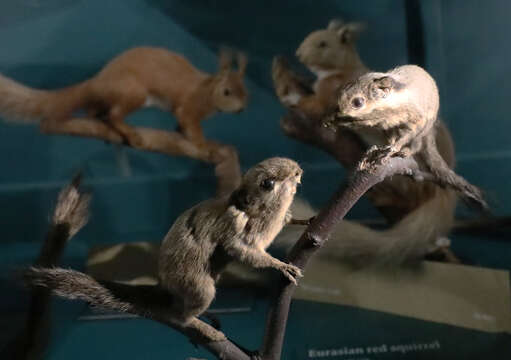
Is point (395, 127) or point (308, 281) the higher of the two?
point (395, 127)

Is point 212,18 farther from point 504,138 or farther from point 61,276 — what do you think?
point 61,276

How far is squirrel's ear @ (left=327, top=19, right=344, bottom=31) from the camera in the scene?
1.61 meters

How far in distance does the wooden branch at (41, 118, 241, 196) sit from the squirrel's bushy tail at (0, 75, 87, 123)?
0.04 metres

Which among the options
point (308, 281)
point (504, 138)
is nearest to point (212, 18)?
point (308, 281)

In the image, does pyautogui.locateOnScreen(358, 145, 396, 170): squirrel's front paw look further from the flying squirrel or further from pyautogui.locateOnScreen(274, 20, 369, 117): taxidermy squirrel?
pyautogui.locateOnScreen(274, 20, 369, 117): taxidermy squirrel

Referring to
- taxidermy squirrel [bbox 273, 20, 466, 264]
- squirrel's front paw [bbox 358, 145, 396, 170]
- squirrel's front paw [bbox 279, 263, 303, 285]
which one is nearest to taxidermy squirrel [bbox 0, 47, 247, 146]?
taxidermy squirrel [bbox 273, 20, 466, 264]

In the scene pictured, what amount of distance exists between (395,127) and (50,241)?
62cm

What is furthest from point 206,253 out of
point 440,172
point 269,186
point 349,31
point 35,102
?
point 35,102

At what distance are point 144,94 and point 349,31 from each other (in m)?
0.80

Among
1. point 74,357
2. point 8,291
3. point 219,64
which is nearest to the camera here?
point 74,357

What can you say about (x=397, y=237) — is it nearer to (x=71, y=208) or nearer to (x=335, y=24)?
(x=335, y=24)

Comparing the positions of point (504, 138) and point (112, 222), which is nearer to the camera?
point (504, 138)

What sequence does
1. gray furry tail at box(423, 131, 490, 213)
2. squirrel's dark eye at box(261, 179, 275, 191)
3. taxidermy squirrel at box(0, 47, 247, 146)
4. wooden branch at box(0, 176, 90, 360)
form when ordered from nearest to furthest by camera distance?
squirrel's dark eye at box(261, 179, 275, 191) → wooden branch at box(0, 176, 90, 360) → gray furry tail at box(423, 131, 490, 213) → taxidermy squirrel at box(0, 47, 247, 146)

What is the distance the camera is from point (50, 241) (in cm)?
78
